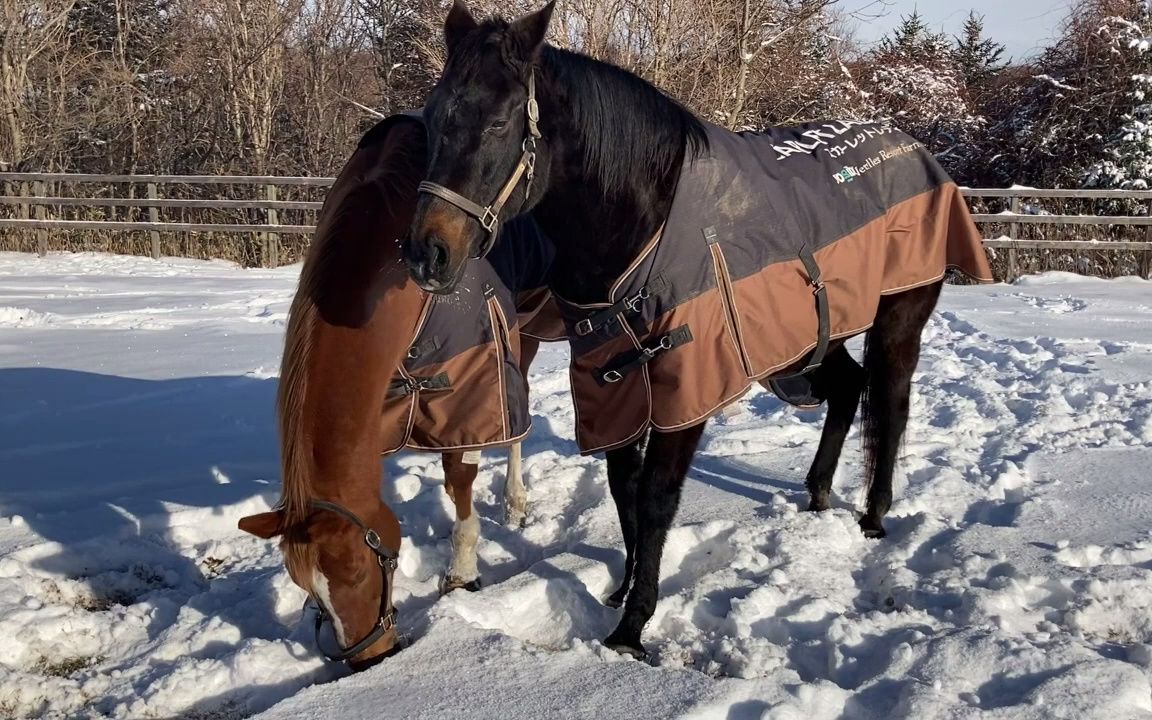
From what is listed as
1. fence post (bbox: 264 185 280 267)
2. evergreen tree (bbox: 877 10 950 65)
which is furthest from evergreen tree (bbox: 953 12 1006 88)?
fence post (bbox: 264 185 280 267)

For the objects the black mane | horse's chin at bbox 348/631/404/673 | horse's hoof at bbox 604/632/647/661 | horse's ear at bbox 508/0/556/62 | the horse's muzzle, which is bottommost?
horse's hoof at bbox 604/632/647/661

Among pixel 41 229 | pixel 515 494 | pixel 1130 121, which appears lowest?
pixel 515 494

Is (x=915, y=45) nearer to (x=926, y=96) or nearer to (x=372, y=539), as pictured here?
(x=926, y=96)

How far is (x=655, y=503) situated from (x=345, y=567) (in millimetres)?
891

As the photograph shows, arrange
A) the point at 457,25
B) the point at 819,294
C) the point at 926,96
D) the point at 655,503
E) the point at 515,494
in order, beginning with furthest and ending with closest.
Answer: the point at 926,96 < the point at 515,494 < the point at 819,294 < the point at 655,503 < the point at 457,25

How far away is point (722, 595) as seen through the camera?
2.70 m

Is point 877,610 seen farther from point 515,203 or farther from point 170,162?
point 170,162

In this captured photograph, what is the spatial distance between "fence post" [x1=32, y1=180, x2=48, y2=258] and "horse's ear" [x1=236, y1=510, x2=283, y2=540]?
12.7 m

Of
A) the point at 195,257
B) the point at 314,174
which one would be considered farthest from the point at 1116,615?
the point at 314,174

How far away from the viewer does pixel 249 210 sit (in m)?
14.1

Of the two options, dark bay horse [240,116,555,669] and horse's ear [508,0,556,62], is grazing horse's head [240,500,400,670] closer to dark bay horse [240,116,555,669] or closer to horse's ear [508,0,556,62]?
dark bay horse [240,116,555,669]

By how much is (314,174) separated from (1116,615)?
1414 centimetres

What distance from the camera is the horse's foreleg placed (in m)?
2.55

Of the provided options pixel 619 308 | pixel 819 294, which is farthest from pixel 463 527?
pixel 819 294
